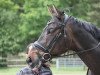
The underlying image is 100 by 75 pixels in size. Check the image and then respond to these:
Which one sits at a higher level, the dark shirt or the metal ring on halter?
the metal ring on halter

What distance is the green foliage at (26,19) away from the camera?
37312 millimetres

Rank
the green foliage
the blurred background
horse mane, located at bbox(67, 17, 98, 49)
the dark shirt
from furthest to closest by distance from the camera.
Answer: the green foliage < the blurred background < horse mane, located at bbox(67, 17, 98, 49) < the dark shirt

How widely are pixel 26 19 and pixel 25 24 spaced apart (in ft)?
1.66

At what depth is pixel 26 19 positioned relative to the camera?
133 ft

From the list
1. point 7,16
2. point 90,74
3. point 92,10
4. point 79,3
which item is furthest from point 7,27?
point 90,74

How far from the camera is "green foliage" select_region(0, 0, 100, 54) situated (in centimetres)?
3731

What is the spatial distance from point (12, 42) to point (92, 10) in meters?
11.2

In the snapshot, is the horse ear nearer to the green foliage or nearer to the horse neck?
the horse neck

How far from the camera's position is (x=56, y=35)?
606 cm

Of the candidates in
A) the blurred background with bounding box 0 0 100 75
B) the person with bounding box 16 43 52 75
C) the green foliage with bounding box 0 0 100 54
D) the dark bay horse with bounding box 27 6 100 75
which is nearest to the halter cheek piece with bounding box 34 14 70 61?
the dark bay horse with bounding box 27 6 100 75

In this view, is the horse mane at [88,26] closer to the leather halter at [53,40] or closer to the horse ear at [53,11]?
the leather halter at [53,40]

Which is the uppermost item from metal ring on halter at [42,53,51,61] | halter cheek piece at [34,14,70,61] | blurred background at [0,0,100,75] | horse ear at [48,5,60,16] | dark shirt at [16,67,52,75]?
horse ear at [48,5,60,16]

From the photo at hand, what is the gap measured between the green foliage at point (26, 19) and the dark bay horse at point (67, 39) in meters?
27.5

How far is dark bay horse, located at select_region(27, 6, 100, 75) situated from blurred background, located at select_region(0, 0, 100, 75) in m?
26.7
